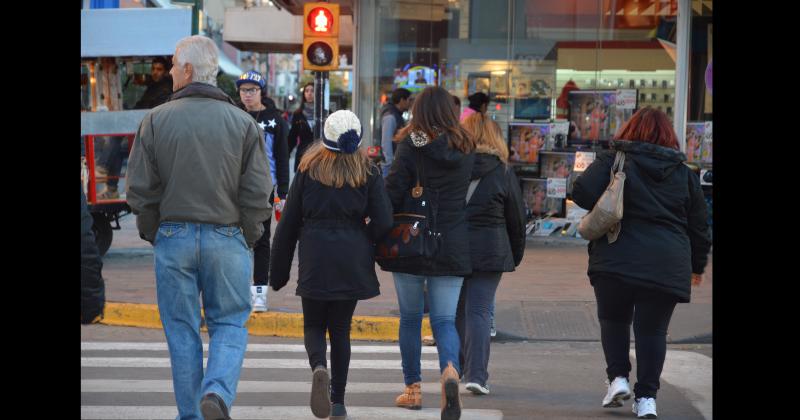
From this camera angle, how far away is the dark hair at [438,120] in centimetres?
653

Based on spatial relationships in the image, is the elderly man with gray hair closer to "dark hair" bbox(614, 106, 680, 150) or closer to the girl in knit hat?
the girl in knit hat

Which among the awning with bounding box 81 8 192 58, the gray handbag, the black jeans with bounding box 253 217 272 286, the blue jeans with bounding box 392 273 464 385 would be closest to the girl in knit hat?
the blue jeans with bounding box 392 273 464 385

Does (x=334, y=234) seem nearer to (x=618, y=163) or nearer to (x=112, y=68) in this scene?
(x=618, y=163)

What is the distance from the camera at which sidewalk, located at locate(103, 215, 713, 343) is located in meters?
9.52

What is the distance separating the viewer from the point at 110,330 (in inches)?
380

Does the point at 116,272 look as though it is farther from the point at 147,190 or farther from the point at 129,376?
the point at 147,190

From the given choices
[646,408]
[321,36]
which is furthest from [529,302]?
[646,408]

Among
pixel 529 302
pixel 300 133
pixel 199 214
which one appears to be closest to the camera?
pixel 199 214

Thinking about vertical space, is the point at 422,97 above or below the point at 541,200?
above

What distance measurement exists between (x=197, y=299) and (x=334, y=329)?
1.02m

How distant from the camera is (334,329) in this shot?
6281 millimetres
